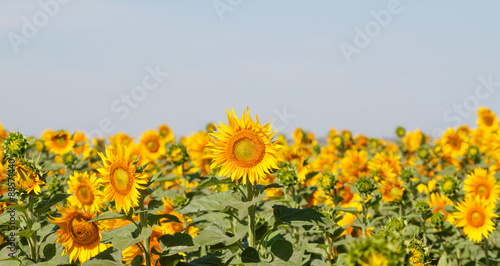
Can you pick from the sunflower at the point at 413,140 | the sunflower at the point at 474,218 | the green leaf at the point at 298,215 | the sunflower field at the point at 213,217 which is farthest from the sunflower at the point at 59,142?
the sunflower at the point at 413,140

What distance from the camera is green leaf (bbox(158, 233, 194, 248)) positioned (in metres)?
3.18

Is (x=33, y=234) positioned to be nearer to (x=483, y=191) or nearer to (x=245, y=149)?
(x=245, y=149)

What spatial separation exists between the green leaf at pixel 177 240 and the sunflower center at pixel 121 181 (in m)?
0.42

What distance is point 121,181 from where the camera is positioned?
10.1 ft

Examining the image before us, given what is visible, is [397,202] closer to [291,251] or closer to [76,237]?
[291,251]

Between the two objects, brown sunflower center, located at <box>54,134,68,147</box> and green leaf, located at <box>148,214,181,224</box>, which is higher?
brown sunflower center, located at <box>54,134,68,147</box>

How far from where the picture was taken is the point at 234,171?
298 cm

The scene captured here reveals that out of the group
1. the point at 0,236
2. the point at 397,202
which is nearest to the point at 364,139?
the point at 397,202

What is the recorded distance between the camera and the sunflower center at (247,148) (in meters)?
2.95

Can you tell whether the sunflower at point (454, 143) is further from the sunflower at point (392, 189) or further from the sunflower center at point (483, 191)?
the sunflower at point (392, 189)

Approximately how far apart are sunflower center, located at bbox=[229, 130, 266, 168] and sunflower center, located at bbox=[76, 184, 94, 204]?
174 centimetres

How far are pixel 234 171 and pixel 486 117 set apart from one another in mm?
→ 8059

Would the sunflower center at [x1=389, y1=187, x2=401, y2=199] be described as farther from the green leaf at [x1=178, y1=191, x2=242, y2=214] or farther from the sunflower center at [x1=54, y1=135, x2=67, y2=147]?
the sunflower center at [x1=54, y1=135, x2=67, y2=147]

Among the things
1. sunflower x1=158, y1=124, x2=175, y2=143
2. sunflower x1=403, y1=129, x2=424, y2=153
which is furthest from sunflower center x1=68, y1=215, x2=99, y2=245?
sunflower x1=403, y1=129, x2=424, y2=153
